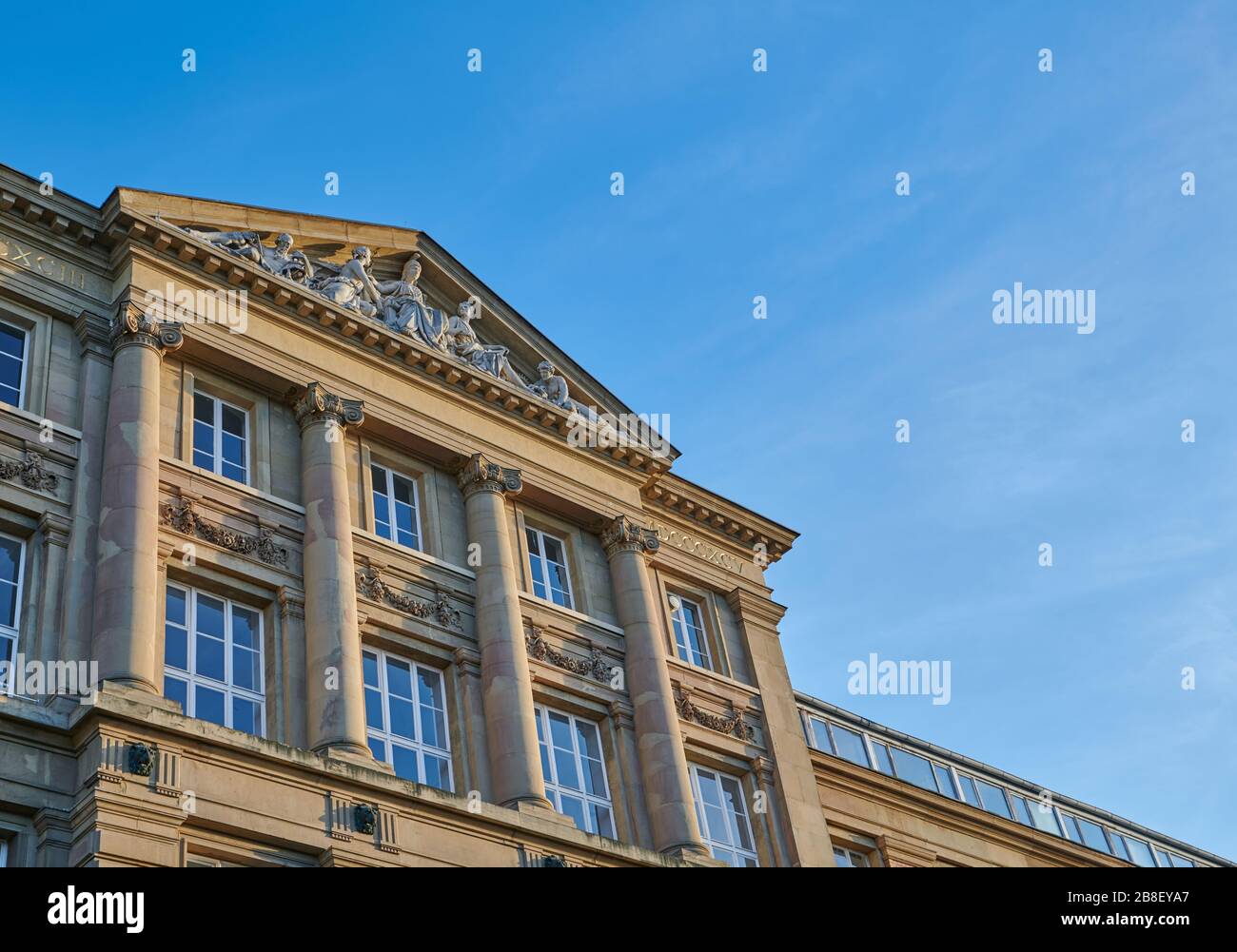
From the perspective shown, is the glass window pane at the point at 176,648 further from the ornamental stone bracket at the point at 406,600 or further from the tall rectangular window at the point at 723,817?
the tall rectangular window at the point at 723,817

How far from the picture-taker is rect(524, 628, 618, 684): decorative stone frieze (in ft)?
90.6

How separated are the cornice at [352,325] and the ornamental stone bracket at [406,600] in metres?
4.81

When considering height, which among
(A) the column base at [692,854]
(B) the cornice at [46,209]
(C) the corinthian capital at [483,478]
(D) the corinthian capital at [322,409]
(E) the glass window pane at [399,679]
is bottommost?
(A) the column base at [692,854]

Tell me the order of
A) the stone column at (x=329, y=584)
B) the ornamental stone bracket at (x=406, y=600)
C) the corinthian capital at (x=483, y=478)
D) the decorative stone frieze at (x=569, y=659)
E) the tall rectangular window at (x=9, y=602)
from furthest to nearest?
1. the corinthian capital at (x=483, y=478)
2. the decorative stone frieze at (x=569, y=659)
3. the ornamental stone bracket at (x=406, y=600)
4. the stone column at (x=329, y=584)
5. the tall rectangular window at (x=9, y=602)

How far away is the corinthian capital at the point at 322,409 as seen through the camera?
2691 cm

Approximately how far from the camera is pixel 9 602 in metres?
21.6

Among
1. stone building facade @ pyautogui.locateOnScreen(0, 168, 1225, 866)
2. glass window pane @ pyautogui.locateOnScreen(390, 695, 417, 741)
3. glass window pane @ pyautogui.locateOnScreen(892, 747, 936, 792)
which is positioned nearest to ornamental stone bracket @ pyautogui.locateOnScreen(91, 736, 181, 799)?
stone building facade @ pyautogui.locateOnScreen(0, 168, 1225, 866)

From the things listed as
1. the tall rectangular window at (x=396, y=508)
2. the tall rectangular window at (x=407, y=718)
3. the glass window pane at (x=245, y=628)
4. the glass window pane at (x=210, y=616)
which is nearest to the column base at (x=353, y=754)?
the tall rectangular window at (x=407, y=718)

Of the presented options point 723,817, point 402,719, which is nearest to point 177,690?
point 402,719

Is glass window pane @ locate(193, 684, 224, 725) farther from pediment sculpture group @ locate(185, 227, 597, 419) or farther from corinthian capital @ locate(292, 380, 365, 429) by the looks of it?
pediment sculpture group @ locate(185, 227, 597, 419)

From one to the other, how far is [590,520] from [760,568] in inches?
205

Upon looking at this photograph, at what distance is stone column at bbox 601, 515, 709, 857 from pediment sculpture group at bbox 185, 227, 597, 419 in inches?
122
